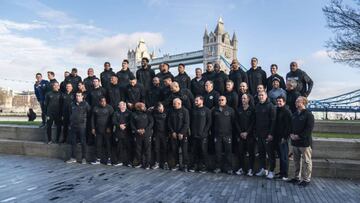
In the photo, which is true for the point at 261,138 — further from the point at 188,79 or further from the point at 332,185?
the point at 188,79

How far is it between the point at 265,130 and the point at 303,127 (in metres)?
0.94

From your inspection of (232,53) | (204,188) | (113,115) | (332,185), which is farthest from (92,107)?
(232,53)

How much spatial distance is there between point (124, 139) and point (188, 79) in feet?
9.04

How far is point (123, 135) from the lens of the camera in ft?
31.0

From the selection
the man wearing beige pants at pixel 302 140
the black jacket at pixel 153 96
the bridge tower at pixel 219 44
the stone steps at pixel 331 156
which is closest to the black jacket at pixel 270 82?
the stone steps at pixel 331 156

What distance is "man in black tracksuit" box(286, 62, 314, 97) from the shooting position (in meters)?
9.42

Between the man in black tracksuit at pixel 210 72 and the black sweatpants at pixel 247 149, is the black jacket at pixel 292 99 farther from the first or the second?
the man in black tracksuit at pixel 210 72

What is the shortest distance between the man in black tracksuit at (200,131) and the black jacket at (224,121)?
214mm

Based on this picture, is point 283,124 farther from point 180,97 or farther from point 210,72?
point 210,72

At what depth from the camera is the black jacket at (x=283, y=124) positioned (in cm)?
791

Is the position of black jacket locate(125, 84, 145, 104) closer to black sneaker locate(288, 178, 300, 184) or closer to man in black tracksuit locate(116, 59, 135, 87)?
man in black tracksuit locate(116, 59, 135, 87)

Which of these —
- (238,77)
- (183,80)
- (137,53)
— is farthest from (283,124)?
(137,53)

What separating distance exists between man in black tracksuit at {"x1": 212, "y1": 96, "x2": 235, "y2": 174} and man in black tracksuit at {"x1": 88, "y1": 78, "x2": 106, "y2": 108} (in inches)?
150

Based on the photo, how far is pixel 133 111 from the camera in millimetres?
9773
